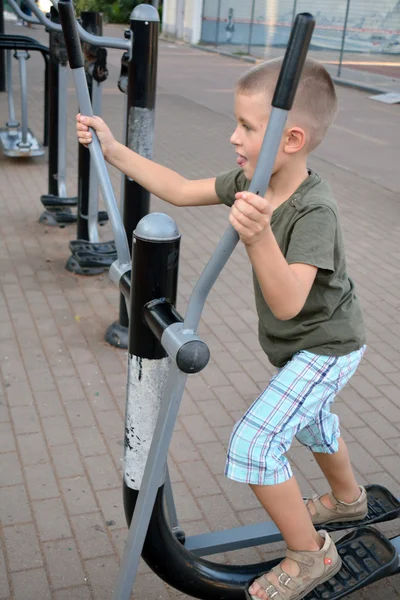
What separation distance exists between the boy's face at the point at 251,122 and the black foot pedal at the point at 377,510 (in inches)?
48.7

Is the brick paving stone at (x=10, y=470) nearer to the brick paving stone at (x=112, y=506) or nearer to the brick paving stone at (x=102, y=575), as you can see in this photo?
the brick paving stone at (x=112, y=506)

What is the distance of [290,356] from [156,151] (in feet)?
23.1

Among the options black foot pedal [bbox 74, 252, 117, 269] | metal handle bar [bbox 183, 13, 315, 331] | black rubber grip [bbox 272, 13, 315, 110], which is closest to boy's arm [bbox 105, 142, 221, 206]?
metal handle bar [bbox 183, 13, 315, 331]

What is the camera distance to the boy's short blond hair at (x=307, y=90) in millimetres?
1792

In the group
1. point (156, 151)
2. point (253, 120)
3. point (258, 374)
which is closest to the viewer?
point (253, 120)

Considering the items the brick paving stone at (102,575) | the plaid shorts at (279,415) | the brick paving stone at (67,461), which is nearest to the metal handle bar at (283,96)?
the plaid shorts at (279,415)

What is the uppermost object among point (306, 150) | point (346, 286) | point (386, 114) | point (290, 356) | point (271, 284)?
point (306, 150)

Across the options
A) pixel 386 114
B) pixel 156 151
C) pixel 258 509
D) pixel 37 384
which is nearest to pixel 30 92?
pixel 156 151

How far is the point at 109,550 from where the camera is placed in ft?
8.55

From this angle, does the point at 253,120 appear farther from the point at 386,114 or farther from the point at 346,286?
the point at 386,114

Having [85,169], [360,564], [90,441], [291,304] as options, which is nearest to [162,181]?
[291,304]

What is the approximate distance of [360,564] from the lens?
7.30 ft

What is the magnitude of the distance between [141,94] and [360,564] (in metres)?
2.40

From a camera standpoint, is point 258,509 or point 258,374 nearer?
point 258,509
